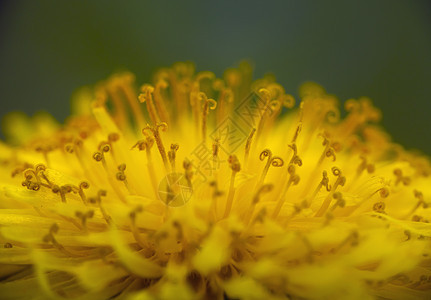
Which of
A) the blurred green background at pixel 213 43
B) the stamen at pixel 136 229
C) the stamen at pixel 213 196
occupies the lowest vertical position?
the stamen at pixel 136 229

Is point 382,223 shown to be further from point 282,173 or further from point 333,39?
point 333,39

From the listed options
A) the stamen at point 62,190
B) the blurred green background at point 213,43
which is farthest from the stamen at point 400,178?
the blurred green background at point 213,43

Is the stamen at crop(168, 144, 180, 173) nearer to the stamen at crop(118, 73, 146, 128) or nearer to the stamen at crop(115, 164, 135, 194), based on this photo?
the stamen at crop(115, 164, 135, 194)

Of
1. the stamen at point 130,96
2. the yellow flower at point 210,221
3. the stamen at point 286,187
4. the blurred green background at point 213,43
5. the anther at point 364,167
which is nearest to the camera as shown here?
the yellow flower at point 210,221

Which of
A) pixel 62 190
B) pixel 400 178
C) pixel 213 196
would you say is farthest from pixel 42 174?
pixel 400 178

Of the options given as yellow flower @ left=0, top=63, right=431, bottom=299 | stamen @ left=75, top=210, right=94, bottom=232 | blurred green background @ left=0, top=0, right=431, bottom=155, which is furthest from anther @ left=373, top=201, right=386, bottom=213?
blurred green background @ left=0, top=0, right=431, bottom=155

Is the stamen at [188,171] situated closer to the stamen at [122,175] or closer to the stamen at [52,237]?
the stamen at [122,175]

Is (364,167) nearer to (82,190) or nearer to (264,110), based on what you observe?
(264,110)
